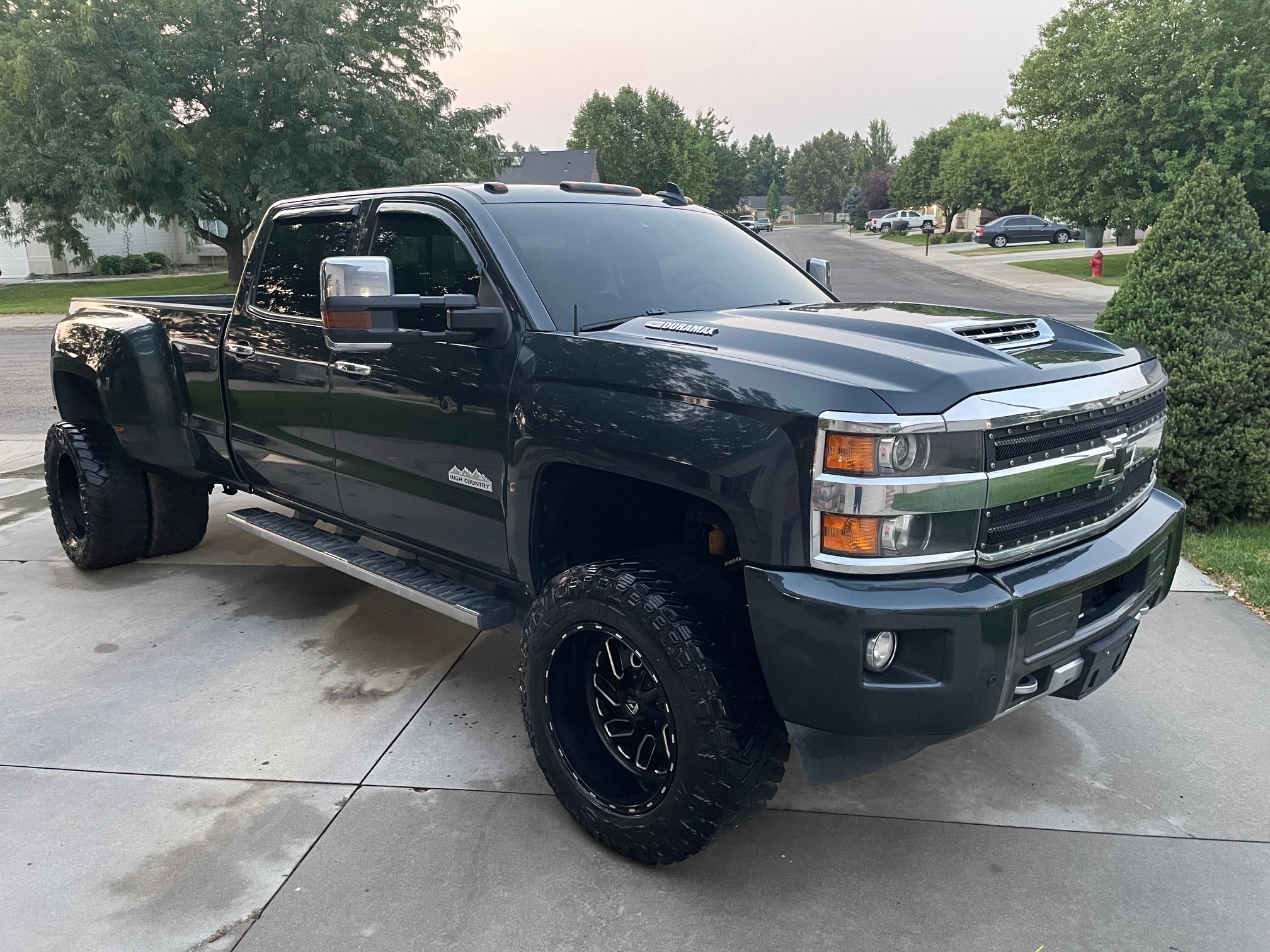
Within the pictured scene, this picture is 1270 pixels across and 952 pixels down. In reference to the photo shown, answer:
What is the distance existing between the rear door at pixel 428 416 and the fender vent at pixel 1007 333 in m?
1.41

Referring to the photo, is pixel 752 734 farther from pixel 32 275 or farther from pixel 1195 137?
pixel 32 275

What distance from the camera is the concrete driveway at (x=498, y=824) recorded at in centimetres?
267

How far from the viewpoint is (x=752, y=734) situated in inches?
104

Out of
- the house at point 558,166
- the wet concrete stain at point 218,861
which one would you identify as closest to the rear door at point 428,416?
the wet concrete stain at point 218,861

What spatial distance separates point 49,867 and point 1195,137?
29.3 m

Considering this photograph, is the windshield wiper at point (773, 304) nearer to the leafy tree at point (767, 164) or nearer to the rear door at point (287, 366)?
the rear door at point (287, 366)

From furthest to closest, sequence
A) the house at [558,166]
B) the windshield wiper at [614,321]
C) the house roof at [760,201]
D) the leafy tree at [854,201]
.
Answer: the house roof at [760,201] → the leafy tree at [854,201] → the house at [558,166] → the windshield wiper at [614,321]

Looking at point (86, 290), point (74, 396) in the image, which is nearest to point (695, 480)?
point (74, 396)

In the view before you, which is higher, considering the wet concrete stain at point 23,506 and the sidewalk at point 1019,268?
the sidewalk at point 1019,268

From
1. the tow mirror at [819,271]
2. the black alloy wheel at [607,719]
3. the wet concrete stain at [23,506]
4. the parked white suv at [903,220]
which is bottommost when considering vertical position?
the wet concrete stain at [23,506]

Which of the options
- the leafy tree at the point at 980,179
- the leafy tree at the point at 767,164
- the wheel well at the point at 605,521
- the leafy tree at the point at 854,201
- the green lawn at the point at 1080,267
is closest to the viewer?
the wheel well at the point at 605,521

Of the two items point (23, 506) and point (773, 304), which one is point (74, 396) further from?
point (773, 304)

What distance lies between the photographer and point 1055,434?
2619 millimetres

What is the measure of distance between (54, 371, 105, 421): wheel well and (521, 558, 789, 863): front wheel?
3829 mm
